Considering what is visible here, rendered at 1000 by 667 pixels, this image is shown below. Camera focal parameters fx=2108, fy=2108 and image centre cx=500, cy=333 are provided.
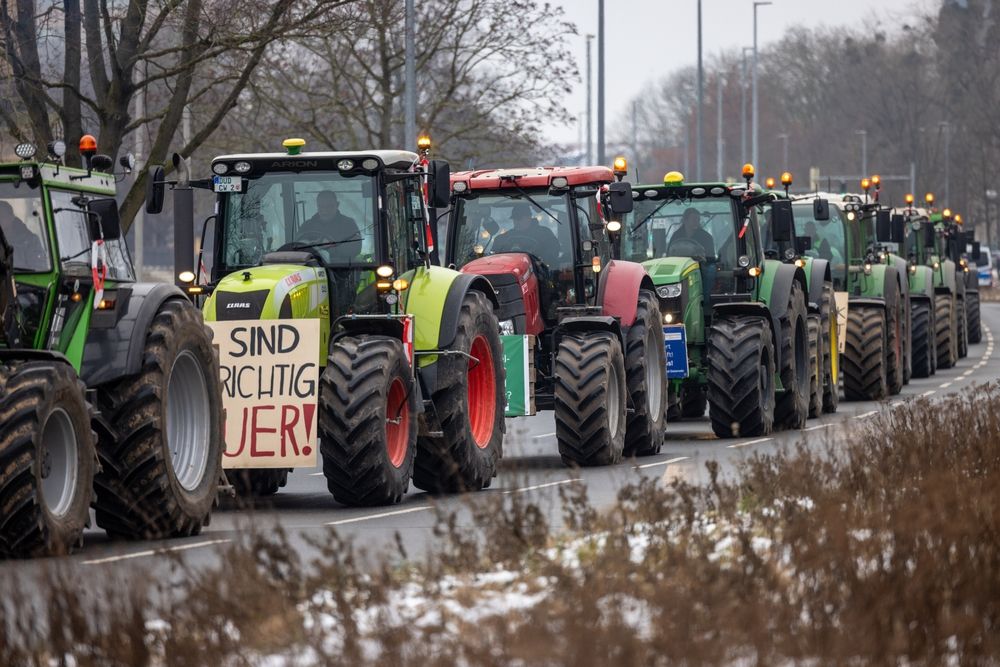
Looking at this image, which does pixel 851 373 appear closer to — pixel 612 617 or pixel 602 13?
pixel 602 13

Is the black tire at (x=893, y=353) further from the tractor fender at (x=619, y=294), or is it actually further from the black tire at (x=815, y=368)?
the tractor fender at (x=619, y=294)

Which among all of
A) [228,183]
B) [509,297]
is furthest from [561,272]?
[228,183]

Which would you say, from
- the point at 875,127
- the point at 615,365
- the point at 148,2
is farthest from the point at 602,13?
the point at 875,127

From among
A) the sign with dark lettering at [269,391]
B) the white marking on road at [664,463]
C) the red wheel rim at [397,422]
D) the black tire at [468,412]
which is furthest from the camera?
the white marking on road at [664,463]

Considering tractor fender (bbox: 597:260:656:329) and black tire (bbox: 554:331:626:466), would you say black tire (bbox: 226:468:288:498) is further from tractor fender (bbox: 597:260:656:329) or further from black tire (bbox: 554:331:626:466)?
tractor fender (bbox: 597:260:656:329)

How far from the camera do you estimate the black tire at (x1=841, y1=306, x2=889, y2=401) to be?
1075 inches

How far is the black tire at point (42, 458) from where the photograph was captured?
1064 cm

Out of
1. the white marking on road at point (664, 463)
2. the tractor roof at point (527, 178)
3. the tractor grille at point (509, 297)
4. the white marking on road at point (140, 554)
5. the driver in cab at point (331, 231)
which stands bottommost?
the white marking on road at point (664, 463)

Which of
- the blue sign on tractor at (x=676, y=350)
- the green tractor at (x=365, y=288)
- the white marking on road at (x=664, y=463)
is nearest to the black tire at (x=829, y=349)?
the blue sign on tractor at (x=676, y=350)

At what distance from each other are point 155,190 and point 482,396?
314 cm

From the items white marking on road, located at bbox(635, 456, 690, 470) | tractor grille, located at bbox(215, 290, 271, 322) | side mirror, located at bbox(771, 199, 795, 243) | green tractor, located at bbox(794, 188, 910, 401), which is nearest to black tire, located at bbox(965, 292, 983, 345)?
green tractor, located at bbox(794, 188, 910, 401)

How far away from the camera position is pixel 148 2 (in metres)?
24.5

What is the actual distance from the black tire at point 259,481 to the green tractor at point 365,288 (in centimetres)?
2

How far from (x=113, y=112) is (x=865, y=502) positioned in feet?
51.6
